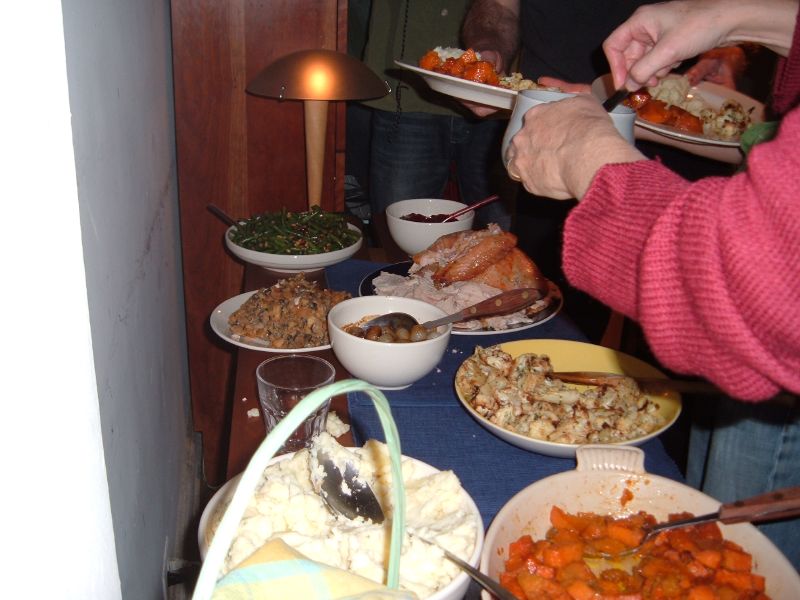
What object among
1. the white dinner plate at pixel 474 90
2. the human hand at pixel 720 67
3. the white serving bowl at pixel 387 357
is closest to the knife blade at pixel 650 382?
the white serving bowl at pixel 387 357

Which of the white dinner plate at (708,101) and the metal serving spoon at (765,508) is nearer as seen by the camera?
the metal serving spoon at (765,508)

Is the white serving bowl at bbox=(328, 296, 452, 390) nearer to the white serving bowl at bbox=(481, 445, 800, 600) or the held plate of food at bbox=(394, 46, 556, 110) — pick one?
the white serving bowl at bbox=(481, 445, 800, 600)

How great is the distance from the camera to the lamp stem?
234 cm

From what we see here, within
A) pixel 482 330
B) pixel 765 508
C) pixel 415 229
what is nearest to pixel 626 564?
pixel 765 508

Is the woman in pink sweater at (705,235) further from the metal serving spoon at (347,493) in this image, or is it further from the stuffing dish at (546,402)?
the metal serving spoon at (347,493)

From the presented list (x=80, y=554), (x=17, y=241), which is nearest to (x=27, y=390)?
(x=17, y=241)

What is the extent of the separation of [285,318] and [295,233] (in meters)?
0.58

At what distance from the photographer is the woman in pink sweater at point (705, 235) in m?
0.64

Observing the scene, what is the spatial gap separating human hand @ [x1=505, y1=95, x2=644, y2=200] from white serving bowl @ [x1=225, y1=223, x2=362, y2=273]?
2.93 ft

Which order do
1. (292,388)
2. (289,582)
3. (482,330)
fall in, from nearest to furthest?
(289,582) < (292,388) < (482,330)

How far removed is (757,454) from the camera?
1.30 metres

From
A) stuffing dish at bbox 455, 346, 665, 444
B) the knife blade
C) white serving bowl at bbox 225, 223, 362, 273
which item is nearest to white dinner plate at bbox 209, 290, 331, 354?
white serving bowl at bbox 225, 223, 362, 273

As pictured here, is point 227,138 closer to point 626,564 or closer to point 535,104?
point 535,104

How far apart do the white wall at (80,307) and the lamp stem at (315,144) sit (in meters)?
0.63
